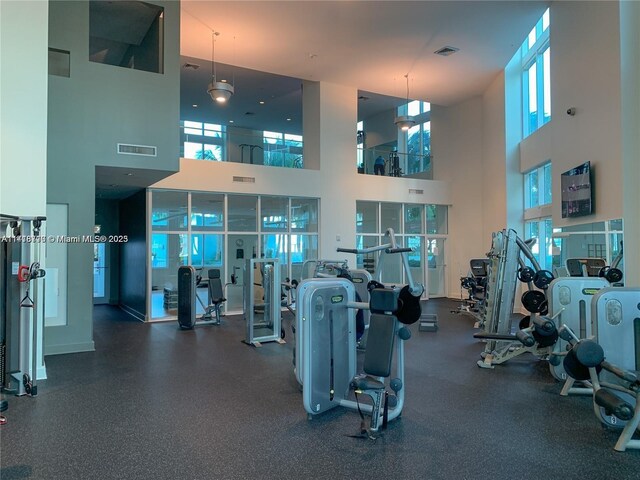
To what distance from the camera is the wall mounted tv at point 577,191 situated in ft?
21.3

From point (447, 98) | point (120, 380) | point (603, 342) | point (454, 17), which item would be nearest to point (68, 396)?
point (120, 380)

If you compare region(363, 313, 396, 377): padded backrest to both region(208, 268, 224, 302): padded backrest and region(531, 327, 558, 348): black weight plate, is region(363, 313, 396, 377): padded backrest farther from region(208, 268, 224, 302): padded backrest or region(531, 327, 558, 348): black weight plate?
region(208, 268, 224, 302): padded backrest

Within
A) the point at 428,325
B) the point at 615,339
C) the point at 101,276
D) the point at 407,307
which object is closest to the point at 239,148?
the point at 101,276

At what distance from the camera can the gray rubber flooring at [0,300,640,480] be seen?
2.89 meters

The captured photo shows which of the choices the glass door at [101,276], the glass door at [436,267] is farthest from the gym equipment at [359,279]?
the glass door at [101,276]

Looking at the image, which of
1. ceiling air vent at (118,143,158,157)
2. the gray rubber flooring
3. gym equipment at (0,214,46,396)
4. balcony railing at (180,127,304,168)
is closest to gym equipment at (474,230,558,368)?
the gray rubber flooring

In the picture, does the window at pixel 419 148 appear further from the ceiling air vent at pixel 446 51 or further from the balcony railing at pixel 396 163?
the ceiling air vent at pixel 446 51

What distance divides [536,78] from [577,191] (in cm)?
400

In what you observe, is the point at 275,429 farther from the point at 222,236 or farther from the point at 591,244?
the point at 222,236

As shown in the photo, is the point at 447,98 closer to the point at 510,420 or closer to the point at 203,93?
the point at 203,93

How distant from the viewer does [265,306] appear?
7.33 meters

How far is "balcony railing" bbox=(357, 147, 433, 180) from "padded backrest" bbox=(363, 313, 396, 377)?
854cm

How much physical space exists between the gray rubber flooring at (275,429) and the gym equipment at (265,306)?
3.70 ft

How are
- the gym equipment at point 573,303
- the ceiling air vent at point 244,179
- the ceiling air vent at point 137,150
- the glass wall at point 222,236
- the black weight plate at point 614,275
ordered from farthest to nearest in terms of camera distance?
the ceiling air vent at point 244,179 → the glass wall at point 222,236 → the ceiling air vent at point 137,150 → the black weight plate at point 614,275 → the gym equipment at point 573,303
